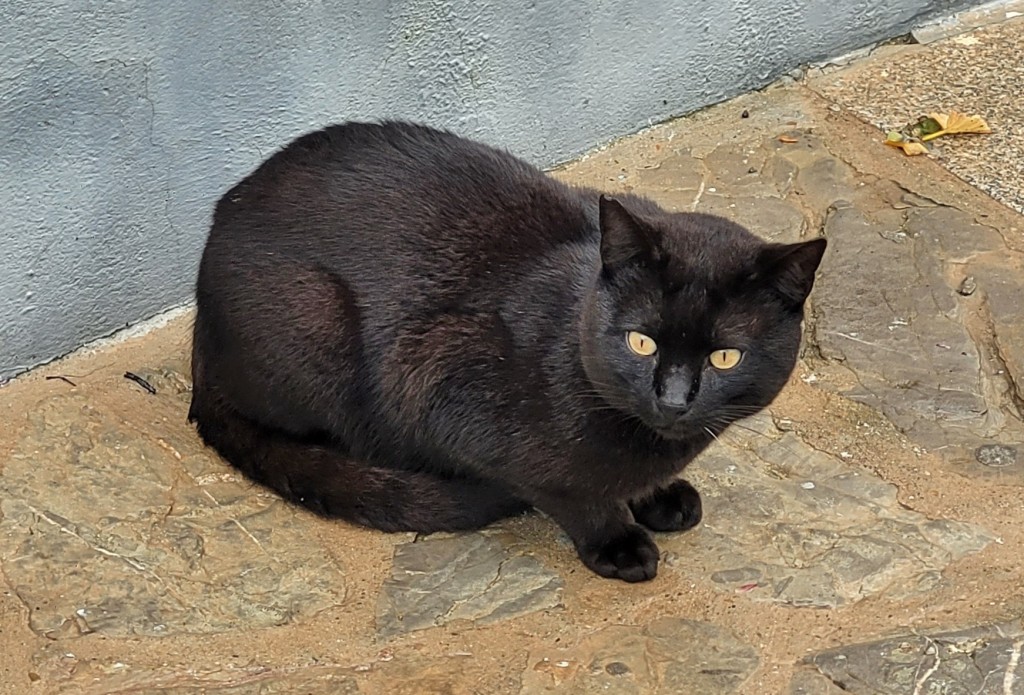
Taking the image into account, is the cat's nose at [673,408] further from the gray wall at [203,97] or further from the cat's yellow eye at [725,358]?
the gray wall at [203,97]

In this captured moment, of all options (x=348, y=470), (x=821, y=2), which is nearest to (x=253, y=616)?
(x=348, y=470)

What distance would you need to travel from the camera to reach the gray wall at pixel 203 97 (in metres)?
3.16

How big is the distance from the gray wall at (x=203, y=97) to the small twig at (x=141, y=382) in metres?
0.19

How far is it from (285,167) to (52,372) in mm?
855

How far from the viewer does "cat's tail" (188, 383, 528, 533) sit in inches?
115

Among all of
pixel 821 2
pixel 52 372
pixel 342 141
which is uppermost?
pixel 342 141

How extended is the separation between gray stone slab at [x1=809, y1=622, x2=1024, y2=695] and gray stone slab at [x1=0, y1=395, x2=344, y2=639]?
39.1 inches

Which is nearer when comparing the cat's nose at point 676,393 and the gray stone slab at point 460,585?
the cat's nose at point 676,393

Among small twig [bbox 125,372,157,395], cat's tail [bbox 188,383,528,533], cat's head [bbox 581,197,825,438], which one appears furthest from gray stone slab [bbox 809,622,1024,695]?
small twig [bbox 125,372,157,395]

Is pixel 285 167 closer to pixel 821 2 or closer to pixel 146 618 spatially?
pixel 146 618

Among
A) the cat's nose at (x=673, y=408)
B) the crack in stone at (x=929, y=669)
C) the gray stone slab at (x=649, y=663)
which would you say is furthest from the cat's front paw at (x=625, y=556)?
the crack in stone at (x=929, y=669)

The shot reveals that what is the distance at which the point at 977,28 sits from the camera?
4.56 meters

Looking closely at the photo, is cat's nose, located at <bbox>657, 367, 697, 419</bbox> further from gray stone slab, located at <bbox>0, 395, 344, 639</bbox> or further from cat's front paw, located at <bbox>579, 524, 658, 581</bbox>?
gray stone slab, located at <bbox>0, 395, 344, 639</bbox>

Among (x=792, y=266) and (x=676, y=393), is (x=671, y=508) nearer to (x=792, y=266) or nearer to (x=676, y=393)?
(x=676, y=393)
